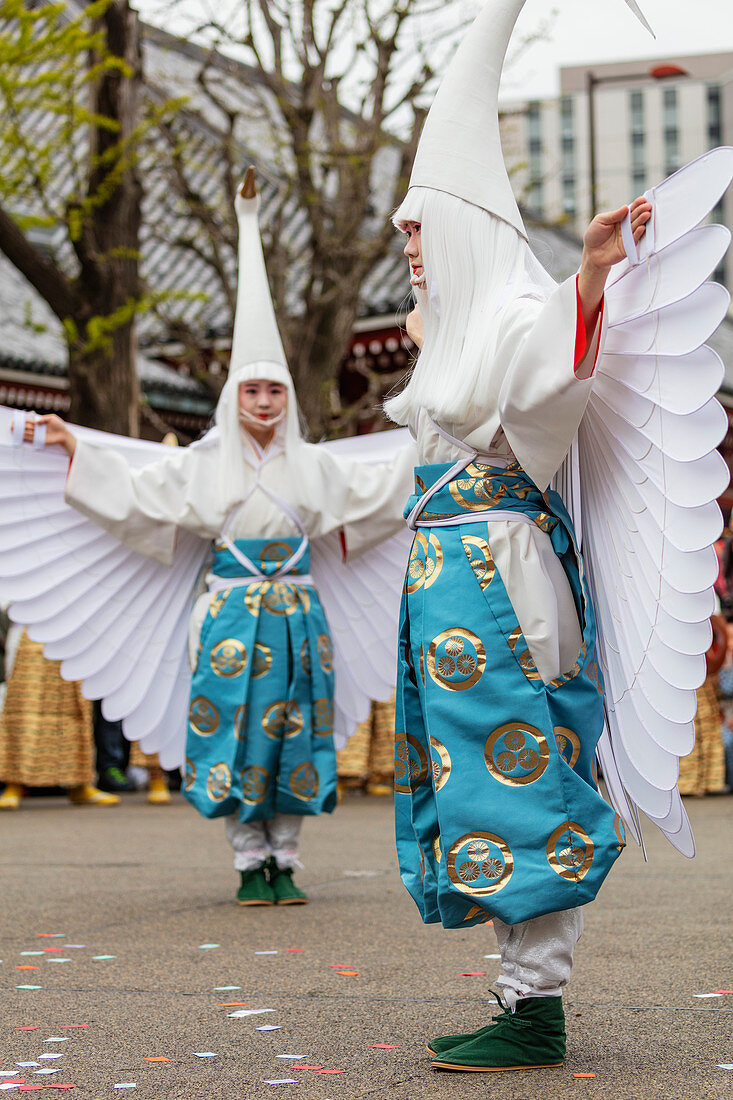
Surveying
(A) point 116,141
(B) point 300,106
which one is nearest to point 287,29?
(B) point 300,106

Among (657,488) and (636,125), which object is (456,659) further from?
(636,125)

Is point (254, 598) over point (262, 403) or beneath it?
beneath

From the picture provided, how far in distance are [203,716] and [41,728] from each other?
146 inches

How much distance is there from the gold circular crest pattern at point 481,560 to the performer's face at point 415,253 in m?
0.54

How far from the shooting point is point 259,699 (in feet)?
14.2

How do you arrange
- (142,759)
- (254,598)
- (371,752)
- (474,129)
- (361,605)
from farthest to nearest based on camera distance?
(371,752)
(142,759)
(361,605)
(254,598)
(474,129)

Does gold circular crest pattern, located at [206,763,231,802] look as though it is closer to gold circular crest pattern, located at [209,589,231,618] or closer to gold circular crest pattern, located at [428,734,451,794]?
gold circular crest pattern, located at [209,589,231,618]

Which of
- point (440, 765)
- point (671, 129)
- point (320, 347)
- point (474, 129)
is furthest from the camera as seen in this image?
point (671, 129)

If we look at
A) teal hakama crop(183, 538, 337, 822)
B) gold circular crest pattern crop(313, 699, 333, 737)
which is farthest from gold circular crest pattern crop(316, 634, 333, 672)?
gold circular crest pattern crop(313, 699, 333, 737)

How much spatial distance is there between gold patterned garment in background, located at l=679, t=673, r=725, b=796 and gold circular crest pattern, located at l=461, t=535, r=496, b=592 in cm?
581

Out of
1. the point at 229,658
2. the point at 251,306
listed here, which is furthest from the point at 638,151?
the point at 229,658

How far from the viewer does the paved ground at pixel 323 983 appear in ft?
7.65

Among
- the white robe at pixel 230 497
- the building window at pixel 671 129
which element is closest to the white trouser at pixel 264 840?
the white robe at pixel 230 497

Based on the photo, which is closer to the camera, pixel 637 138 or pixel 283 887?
pixel 283 887
